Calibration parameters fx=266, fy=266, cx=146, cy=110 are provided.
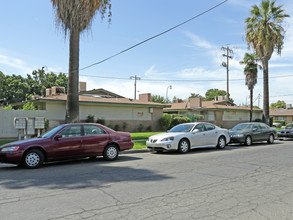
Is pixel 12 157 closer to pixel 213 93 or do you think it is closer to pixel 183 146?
pixel 183 146

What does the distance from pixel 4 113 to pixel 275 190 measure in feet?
58.9

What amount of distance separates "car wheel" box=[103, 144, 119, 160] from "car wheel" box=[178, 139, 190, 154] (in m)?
3.21

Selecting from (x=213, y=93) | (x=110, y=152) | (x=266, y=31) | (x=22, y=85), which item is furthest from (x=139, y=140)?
(x=213, y=93)

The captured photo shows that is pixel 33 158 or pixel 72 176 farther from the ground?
pixel 33 158

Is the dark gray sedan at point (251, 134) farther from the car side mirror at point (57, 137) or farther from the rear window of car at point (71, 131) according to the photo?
the car side mirror at point (57, 137)

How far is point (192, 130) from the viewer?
12.9m

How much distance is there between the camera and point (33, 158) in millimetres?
8523

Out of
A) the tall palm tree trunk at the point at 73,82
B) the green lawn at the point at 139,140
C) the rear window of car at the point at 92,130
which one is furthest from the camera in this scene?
the tall palm tree trunk at the point at 73,82

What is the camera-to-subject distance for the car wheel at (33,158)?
841 cm

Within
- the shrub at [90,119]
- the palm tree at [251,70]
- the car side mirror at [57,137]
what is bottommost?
the car side mirror at [57,137]

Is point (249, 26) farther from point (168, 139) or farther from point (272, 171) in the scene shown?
point (272, 171)

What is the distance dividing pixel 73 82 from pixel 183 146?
7.08 m

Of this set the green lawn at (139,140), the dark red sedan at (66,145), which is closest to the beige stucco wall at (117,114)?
the green lawn at (139,140)

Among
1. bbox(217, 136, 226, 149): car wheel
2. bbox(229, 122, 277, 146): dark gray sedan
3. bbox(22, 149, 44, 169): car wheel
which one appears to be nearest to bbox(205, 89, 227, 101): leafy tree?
bbox(229, 122, 277, 146): dark gray sedan
